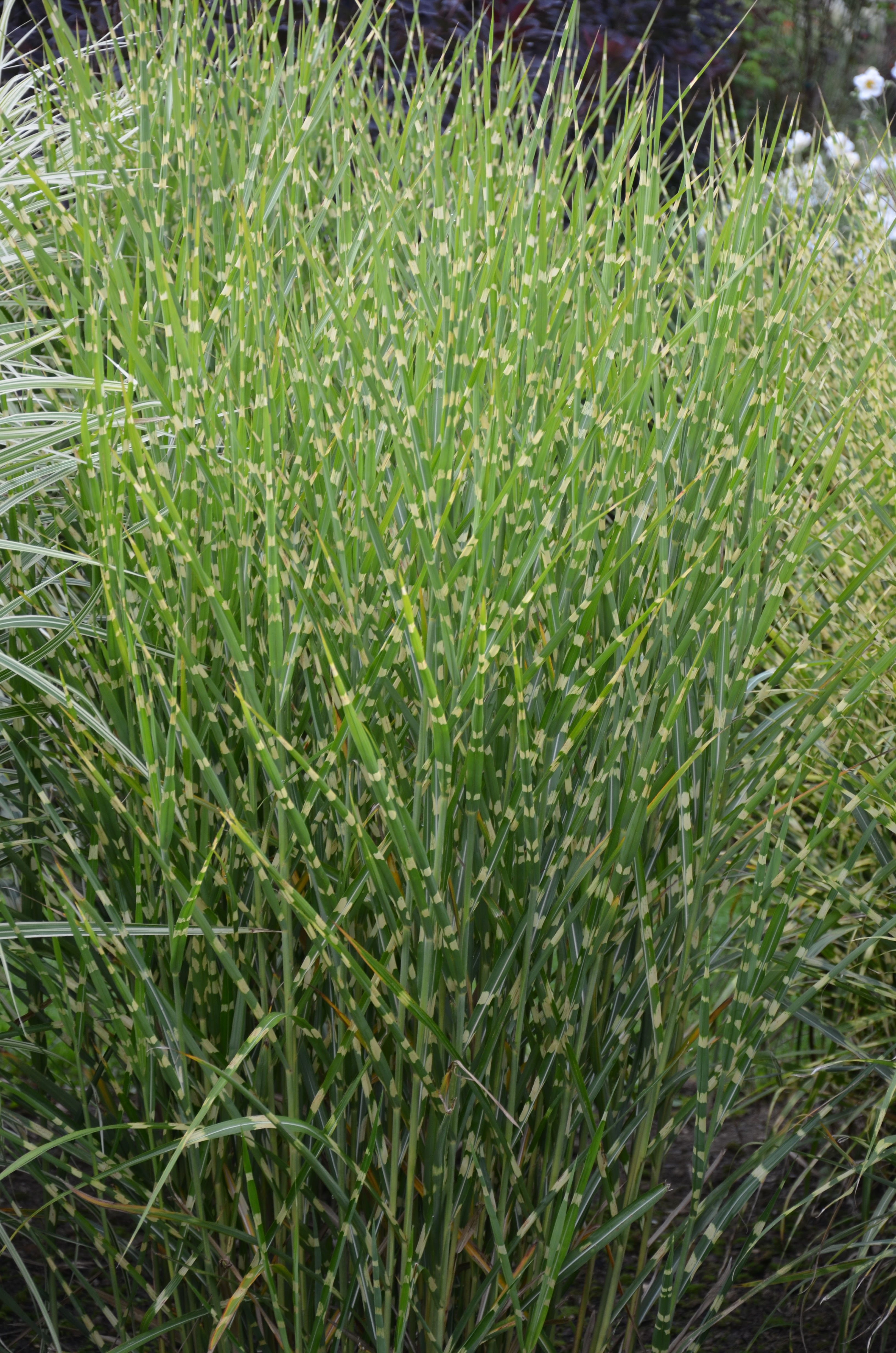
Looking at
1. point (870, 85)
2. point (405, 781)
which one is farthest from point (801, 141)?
point (405, 781)

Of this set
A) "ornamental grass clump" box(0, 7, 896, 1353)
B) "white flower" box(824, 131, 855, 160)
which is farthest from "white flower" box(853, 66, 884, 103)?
"ornamental grass clump" box(0, 7, 896, 1353)

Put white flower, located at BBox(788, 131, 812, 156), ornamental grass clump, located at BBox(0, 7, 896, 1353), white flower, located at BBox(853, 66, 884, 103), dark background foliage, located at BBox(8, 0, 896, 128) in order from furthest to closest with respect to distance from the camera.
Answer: white flower, located at BBox(853, 66, 884, 103)
white flower, located at BBox(788, 131, 812, 156)
dark background foliage, located at BBox(8, 0, 896, 128)
ornamental grass clump, located at BBox(0, 7, 896, 1353)

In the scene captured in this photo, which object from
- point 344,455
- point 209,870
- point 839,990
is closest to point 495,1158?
point 209,870

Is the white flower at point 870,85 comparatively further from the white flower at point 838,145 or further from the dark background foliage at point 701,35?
the white flower at point 838,145

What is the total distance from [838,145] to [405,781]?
3284 millimetres

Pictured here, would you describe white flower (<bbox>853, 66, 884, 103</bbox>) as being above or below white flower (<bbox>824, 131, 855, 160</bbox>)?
below

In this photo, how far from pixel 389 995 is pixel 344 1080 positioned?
13 centimetres

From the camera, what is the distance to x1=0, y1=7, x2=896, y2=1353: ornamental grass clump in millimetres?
1131

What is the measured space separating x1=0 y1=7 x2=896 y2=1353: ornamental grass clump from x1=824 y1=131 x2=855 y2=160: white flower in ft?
3.18

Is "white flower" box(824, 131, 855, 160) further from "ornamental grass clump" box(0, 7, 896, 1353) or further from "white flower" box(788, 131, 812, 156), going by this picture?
"ornamental grass clump" box(0, 7, 896, 1353)

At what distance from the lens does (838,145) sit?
3.72 metres

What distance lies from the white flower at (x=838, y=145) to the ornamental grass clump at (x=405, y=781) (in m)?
0.97

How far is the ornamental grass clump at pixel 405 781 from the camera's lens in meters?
1.13

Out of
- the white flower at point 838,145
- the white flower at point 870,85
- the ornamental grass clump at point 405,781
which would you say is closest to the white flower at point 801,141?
the white flower at point 838,145
